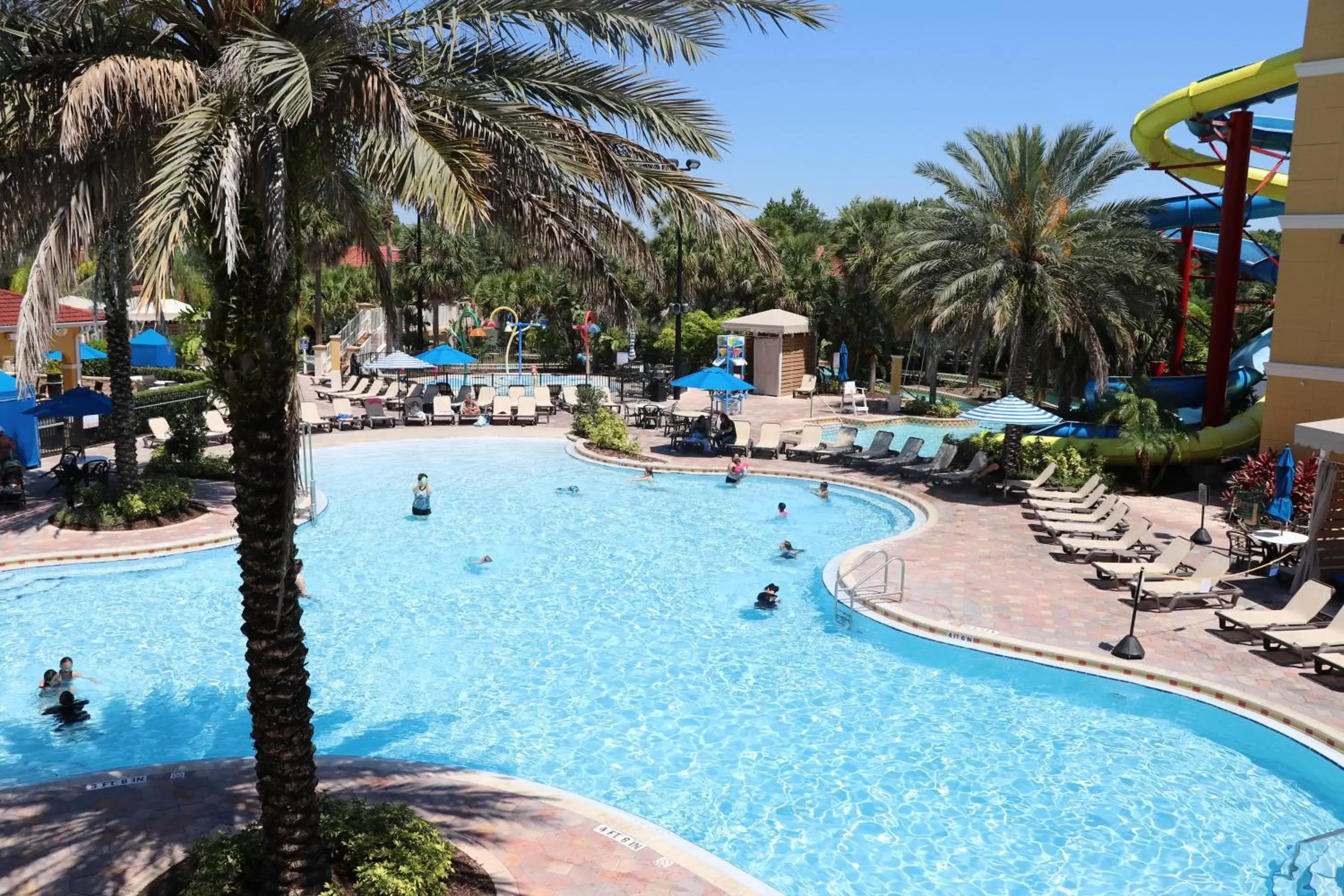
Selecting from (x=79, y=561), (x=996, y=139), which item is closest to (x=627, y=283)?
(x=996, y=139)

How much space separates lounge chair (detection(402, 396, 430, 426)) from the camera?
3022 centimetres

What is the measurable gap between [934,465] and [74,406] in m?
17.8

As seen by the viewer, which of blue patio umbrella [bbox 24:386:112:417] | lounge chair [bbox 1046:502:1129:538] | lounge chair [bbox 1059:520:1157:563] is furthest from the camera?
blue patio umbrella [bbox 24:386:112:417]

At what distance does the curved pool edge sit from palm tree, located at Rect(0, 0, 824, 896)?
1536 mm

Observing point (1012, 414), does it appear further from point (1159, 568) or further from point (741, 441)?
point (741, 441)

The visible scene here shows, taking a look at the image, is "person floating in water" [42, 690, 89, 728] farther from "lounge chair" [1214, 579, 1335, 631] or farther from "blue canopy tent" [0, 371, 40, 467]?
"lounge chair" [1214, 579, 1335, 631]

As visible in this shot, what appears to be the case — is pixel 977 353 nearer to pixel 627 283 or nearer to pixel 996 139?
pixel 996 139

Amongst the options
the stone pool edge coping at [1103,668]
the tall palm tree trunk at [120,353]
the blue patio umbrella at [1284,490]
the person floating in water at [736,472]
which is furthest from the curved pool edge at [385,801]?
the person floating in water at [736,472]

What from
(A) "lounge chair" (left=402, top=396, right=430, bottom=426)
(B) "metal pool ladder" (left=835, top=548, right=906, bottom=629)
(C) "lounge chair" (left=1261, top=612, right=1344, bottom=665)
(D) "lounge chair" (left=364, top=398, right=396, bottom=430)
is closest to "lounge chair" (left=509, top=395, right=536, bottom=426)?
(A) "lounge chair" (left=402, top=396, right=430, bottom=426)

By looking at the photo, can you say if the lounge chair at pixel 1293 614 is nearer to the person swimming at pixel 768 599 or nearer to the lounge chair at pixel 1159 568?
the lounge chair at pixel 1159 568

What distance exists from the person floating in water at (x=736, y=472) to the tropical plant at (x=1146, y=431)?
8.13 metres

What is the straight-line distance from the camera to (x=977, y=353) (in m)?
31.2

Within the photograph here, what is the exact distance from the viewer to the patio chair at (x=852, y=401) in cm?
3425

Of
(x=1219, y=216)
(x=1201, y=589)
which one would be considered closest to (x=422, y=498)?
(x=1201, y=589)
